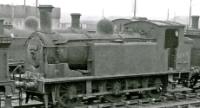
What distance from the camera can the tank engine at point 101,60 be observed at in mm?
10492

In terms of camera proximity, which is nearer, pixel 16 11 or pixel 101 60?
pixel 101 60

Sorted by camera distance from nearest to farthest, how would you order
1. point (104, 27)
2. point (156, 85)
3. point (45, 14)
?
point (45, 14)
point (104, 27)
point (156, 85)

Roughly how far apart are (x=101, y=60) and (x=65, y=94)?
5.19ft

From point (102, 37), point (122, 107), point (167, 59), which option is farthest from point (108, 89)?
point (167, 59)

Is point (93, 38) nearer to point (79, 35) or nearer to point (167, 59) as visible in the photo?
point (79, 35)

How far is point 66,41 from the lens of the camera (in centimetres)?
1085

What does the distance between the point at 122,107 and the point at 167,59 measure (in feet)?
9.24

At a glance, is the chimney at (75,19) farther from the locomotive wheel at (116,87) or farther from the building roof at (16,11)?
the building roof at (16,11)

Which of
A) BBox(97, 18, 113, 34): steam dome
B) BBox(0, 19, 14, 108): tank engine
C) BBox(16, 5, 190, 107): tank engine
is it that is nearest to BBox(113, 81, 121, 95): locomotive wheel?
BBox(16, 5, 190, 107): tank engine

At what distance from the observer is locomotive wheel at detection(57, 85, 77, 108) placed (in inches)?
416

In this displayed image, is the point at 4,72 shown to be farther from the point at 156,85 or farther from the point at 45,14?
the point at 156,85

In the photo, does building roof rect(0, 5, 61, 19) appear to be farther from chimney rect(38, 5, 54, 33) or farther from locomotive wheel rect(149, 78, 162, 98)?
chimney rect(38, 5, 54, 33)

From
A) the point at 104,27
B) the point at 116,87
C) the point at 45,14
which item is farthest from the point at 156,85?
the point at 45,14

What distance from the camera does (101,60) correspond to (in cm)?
1110
